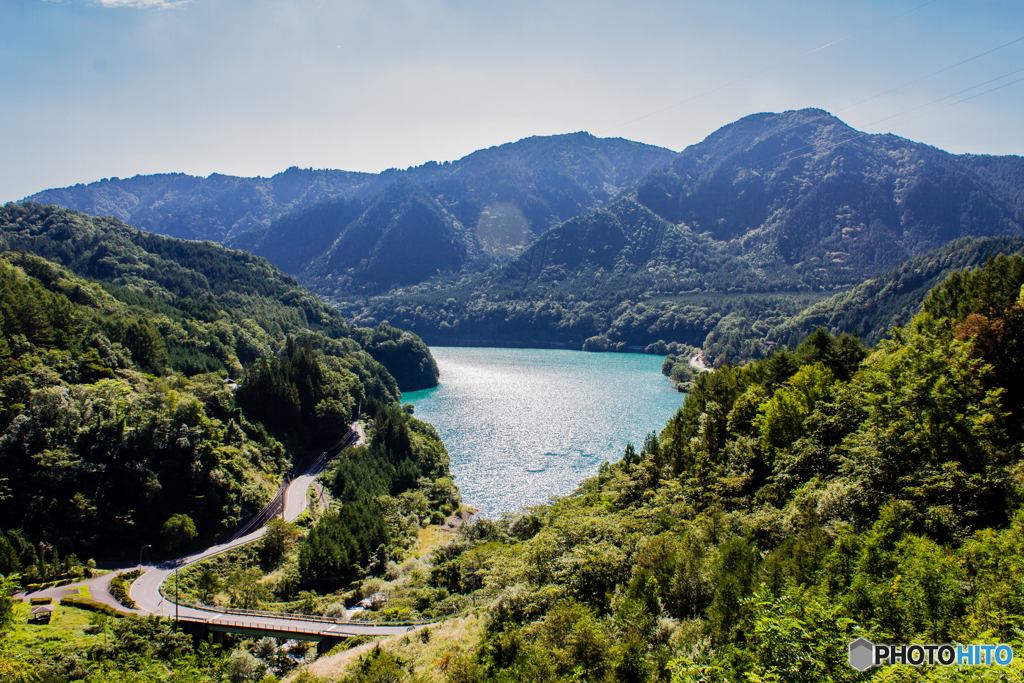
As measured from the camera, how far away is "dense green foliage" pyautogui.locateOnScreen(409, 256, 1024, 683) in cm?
1450

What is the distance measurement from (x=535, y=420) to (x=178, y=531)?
213ft

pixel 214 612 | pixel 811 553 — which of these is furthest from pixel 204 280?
pixel 811 553

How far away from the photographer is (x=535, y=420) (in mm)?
Result: 105312

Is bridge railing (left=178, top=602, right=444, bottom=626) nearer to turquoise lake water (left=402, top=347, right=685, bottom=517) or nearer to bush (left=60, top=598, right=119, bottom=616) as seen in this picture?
bush (left=60, top=598, right=119, bottom=616)

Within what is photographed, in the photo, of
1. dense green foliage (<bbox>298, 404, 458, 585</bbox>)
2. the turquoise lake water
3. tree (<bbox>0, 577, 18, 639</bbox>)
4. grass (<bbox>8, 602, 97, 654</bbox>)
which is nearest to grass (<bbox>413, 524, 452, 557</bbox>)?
dense green foliage (<bbox>298, 404, 458, 585</bbox>)

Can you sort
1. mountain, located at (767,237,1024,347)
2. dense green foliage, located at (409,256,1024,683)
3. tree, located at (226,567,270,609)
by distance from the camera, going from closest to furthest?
dense green foliage, located at (409,256,1024,683)
tree, located at (226,567,270,609)
mountain, located at (767,237,1024,347)

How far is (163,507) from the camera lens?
54.5 metres

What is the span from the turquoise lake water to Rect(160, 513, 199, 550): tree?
30.5 metres

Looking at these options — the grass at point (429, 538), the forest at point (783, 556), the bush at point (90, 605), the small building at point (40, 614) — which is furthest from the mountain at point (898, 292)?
the small building at point (40, 614)

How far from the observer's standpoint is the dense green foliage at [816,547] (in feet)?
47.6

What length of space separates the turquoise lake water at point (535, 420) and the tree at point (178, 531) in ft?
100

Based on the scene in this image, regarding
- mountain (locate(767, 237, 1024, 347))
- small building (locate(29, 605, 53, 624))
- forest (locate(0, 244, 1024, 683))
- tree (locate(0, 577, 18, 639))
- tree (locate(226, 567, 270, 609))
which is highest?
mountain (locate(767, 237, 1024, 347))

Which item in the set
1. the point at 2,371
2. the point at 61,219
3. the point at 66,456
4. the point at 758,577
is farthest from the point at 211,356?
the point at 758,577

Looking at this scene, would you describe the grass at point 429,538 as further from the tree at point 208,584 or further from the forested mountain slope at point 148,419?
the tree at point 208,584
